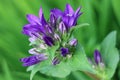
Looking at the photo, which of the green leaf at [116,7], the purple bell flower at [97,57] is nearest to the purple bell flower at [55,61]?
the purple bell flower at [97,57]

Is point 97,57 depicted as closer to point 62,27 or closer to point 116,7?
point 62,27

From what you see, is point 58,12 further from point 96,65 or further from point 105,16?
point 105,16

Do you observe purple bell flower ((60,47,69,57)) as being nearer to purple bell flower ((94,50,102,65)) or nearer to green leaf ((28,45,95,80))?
green leaf ((28,45,95,80))

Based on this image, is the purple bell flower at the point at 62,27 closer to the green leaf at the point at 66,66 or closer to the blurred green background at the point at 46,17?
the green leaf at the point at 66,66

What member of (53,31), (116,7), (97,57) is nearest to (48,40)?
(53,31)

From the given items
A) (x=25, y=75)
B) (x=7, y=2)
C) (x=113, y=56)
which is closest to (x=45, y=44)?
(x=113, y=56)

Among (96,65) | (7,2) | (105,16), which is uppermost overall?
(7,2)

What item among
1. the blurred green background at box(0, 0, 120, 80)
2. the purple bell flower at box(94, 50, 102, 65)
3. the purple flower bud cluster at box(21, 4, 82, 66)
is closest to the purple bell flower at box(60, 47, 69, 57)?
the purple flower bud cluster at box(21, 4, 82, 66)
